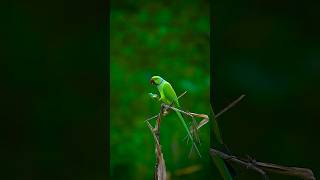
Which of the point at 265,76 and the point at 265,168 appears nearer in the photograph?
the point at 265,168

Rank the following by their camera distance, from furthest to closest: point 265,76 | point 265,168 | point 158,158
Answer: point 265,76 < point 158,158 < point 265,168

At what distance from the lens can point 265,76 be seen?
2523 mm

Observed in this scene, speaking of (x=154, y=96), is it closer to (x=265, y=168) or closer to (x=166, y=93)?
(x=166, y=93)

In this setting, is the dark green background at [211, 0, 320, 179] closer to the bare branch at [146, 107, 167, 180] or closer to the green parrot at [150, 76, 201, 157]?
the green parrot at [150, 76, 201, 157]

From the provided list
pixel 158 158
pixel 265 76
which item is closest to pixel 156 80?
pixel 158 158

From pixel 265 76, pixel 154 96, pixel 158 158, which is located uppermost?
pixel 265 76

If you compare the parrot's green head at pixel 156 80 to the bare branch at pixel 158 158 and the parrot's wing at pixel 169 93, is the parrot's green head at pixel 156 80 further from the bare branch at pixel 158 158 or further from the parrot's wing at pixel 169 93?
the bare branch at pixel 158 158

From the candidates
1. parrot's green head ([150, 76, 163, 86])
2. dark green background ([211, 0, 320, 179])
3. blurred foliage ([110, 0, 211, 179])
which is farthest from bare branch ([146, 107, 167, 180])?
dark green background ([211, 0, 320, 179])

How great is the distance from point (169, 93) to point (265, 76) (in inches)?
22.2

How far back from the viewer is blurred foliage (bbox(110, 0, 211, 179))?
236 centimetres

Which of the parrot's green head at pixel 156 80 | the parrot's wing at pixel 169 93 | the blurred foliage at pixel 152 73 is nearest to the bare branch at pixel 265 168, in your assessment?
the blurred foliage at pixel 152 73

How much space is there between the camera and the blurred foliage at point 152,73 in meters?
2.36

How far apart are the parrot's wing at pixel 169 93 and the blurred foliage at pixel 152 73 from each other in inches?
1.5

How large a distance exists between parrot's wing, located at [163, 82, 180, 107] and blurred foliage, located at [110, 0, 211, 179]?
0.04 m
